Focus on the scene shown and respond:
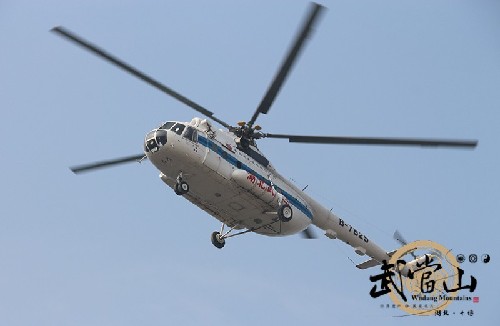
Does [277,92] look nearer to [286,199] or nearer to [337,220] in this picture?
[286,199]

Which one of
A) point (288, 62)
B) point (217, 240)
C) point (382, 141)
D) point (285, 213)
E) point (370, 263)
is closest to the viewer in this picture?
point (288, 62)

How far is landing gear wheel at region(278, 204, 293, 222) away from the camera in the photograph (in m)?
31.8

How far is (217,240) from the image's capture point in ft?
108

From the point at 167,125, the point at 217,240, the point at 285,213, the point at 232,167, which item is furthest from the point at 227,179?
the point at 217,240

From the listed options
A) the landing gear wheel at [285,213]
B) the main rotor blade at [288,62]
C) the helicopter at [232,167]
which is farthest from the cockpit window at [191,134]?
the landing gear wheel at [285,213]

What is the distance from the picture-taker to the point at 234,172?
101 ft

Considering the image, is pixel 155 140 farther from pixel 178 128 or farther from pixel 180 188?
pixel 180 188

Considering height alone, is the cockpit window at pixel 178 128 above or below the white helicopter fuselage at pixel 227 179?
above

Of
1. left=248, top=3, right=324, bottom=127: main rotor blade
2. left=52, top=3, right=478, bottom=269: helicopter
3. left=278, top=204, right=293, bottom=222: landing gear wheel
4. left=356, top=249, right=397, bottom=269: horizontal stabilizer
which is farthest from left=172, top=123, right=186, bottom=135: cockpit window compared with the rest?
left=356, top=249, right=397, bottom=269: horizontal stabilizer

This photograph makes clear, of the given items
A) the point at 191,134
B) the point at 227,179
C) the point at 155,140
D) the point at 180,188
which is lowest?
the point at 180,188

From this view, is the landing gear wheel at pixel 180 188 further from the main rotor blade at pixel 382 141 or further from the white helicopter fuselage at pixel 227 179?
the main rotor blade at pixel 382 141

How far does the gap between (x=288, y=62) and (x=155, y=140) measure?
22.9ft

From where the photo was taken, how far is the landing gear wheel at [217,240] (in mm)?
32750

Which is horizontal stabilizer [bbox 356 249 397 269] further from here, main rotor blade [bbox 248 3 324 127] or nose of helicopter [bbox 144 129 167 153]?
nose of helicopter [bbox 144 129 167 153]
